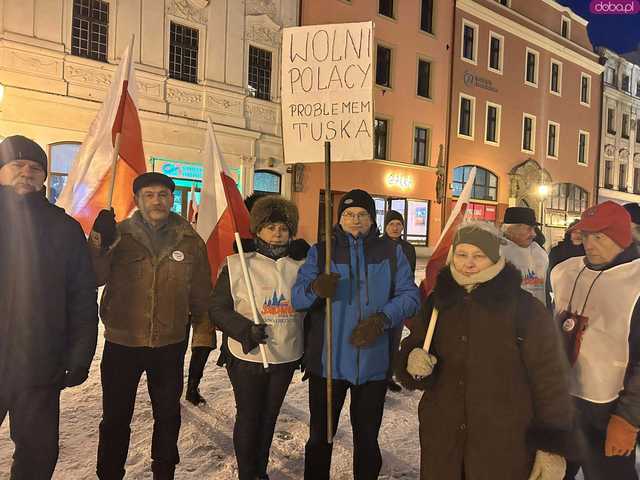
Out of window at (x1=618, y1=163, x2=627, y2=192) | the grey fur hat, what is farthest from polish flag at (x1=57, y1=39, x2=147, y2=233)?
window at (x1=618, y1=163, x2=627, y2=192)

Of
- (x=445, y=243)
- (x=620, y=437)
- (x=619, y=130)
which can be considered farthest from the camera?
(x=619, y=130)

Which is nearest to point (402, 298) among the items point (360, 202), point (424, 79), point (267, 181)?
point (360, 202)

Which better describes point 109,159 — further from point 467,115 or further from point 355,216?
point 467,115

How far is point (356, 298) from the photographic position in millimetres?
2812

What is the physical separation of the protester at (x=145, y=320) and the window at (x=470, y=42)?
75.6 ft

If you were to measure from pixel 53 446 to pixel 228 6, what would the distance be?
15637 mm

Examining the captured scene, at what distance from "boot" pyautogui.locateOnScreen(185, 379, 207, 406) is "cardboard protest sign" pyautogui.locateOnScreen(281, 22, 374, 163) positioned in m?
2.43

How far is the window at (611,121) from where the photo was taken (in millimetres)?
31406

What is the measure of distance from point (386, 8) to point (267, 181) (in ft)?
30.7

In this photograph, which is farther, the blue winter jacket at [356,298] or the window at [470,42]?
the window at [470,42]

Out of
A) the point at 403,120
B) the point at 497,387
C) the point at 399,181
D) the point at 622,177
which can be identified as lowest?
the point at 497,387

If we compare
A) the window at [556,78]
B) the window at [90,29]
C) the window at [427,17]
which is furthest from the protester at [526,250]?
the window at [556,78]

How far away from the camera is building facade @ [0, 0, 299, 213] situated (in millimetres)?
12047

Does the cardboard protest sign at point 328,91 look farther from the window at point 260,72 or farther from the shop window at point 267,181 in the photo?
the window at point 260,72
